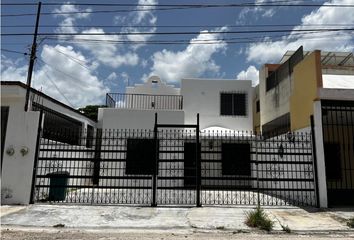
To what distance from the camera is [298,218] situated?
8.97 meters

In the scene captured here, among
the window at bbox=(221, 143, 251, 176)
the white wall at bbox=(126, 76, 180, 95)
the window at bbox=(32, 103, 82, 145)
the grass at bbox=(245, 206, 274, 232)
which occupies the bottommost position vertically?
the grass at bbox=(245, 206, 274, 232)

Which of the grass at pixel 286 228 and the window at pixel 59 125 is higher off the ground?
the window at pixel 59 125

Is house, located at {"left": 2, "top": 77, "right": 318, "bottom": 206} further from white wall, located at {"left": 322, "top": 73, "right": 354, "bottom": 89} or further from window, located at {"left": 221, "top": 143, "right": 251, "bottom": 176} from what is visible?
white wall, located at {"left": 322, "top": 73, "right": 354, "bottom": 89}

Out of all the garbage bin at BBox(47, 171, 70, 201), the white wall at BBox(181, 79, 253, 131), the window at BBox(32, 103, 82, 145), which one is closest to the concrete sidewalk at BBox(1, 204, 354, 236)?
the garbage bin at BBox(47, 171, 70, 201)

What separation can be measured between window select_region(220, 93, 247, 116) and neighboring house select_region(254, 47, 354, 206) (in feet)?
4.49

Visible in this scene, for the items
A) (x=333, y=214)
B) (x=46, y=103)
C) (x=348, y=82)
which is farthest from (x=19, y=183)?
(x=348, y=82)

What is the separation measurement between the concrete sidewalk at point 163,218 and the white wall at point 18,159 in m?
0.60

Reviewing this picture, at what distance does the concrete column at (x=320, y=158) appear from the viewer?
10469 millimetres

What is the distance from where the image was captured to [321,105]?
36.4ft

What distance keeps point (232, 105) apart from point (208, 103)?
1.55 m

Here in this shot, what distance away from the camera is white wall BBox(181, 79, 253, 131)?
21469 mm

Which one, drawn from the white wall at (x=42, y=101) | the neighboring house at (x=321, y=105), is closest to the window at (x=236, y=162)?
the neighboring house at (x=321, y=105)

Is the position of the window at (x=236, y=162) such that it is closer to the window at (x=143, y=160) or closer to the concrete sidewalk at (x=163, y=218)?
the concrete sidewalk at (x=163, y=218)

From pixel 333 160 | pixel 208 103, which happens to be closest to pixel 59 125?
pixel 208 103
